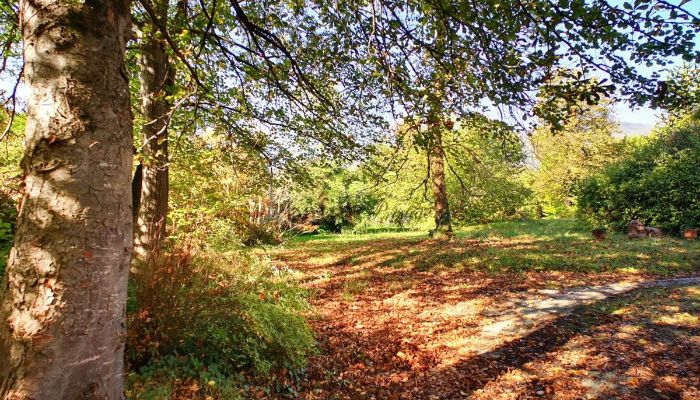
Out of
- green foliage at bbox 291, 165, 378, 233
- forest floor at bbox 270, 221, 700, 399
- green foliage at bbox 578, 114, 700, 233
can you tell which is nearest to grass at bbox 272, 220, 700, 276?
forest floor at bbox 270, 221, 700, 399

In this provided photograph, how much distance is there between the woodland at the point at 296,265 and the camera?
1673 mm

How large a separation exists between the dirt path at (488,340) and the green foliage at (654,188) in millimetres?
7539

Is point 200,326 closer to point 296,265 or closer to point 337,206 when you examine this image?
point 296,265

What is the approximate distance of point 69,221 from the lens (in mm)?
1638

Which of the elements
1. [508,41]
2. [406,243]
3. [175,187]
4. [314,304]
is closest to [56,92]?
[508,41]

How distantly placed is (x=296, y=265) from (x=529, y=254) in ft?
20.0

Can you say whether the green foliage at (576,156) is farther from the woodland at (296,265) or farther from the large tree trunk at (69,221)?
the large tree trunk at (69,221)

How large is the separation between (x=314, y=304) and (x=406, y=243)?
7.32 m

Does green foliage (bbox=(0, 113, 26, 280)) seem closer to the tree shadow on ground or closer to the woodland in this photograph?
the woodland

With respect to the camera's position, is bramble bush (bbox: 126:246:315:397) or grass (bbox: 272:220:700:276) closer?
bramble bush (bbox: 126:246:315:397)

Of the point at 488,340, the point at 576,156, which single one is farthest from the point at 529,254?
the point at 576,156

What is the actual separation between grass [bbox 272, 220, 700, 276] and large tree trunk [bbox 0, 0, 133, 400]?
8.16 metres

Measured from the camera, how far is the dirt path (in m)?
3.67

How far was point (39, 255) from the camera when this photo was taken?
62.7 inches
